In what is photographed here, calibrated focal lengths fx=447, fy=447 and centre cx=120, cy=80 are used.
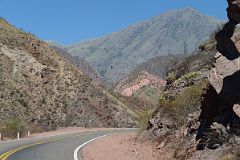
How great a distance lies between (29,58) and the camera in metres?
65.1

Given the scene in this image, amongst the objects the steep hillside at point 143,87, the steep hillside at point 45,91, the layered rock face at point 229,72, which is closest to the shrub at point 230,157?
the layered rock face at point 229,72

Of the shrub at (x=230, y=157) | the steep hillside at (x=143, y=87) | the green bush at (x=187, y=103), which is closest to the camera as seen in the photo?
the shrub at (x=230, y=157)

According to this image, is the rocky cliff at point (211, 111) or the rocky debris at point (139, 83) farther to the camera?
the rocky debris at point (139, 83)

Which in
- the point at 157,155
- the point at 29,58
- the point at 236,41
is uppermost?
the point at 29,58

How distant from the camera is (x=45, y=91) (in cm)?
6216

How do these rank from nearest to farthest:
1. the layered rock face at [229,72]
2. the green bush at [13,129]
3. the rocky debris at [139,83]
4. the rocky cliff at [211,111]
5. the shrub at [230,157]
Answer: the shrub at [230,157]
the layered rock face at [229,72]
the rocky cliff at [211,111]
the green bush at [13,129]
the rocky debris at [139,83]

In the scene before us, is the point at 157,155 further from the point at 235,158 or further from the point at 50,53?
the point at 50,53

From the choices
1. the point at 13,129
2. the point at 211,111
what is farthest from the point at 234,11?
the point at 13,129

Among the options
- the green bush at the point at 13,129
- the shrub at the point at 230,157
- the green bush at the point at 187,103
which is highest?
the green bush at the point at 187,103

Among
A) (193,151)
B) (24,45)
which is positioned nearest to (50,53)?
(24,45)

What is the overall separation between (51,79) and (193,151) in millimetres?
51425

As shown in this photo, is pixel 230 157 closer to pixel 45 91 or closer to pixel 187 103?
pixel 187 103

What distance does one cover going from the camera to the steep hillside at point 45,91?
2228 inches

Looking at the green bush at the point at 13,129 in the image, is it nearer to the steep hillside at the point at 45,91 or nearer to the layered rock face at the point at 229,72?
the steep hillside at the point at 45,91
